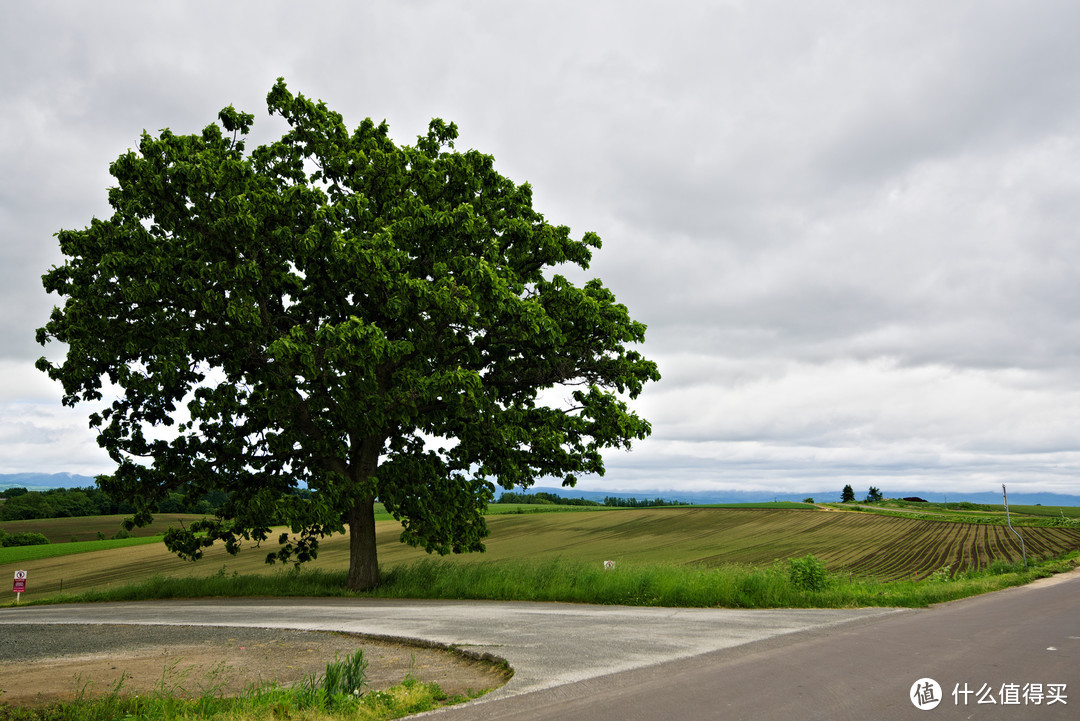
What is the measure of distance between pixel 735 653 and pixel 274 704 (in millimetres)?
5619

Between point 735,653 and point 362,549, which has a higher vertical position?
point 362,549

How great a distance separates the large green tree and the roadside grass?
9.72 metres

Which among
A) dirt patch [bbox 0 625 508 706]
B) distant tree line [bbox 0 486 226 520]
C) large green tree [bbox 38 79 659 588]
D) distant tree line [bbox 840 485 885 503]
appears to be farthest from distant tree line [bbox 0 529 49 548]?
distant tree line [bbox 840 485 885 503]

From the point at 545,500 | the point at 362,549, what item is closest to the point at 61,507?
the point at 545,500

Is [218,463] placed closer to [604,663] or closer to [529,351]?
[529,351]

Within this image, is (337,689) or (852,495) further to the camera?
(852,495)

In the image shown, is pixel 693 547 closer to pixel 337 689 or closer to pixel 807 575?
pixel 807 575

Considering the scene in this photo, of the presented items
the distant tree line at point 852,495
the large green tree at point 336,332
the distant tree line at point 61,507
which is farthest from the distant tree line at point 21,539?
the distant tree line at point 852,495

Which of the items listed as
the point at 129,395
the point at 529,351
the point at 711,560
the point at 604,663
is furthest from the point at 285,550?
the point at 711,560

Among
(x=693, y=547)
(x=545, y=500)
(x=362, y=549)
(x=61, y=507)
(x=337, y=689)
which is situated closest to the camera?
(x=337, y=689)

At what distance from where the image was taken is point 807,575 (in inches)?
610

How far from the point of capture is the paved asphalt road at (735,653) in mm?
6145

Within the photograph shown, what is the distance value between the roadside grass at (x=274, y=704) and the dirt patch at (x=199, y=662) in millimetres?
373

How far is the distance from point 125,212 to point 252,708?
54.5 feet
